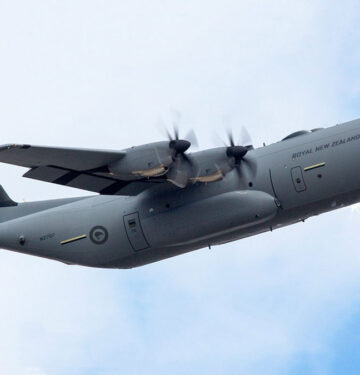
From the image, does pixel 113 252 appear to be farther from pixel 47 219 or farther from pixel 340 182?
pixel 340 182

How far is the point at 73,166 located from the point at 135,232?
137 inches

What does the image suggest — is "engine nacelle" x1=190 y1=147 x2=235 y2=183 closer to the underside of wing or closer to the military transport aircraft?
the military transport aircraft

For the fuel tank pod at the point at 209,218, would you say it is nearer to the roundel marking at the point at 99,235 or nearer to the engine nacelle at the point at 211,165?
the engine nacelle at the point at 211,165

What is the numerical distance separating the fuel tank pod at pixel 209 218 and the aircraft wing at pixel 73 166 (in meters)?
1.46

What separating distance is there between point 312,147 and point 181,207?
494 centimetres

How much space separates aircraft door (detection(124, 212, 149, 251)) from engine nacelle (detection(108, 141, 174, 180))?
3349mm

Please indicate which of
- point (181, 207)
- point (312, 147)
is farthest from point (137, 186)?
point (312, 147)

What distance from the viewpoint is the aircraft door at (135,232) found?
33.2 meters

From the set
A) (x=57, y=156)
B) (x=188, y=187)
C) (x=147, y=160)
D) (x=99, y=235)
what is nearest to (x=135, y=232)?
(x=99, y=235)

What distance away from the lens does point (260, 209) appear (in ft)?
103

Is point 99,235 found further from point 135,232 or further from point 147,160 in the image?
point 147,160

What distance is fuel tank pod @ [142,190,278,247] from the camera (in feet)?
103

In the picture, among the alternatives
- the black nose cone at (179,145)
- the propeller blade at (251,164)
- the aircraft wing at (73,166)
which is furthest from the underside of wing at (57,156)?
the propeller blade at (251,164)

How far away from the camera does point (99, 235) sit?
34062 millimetres
